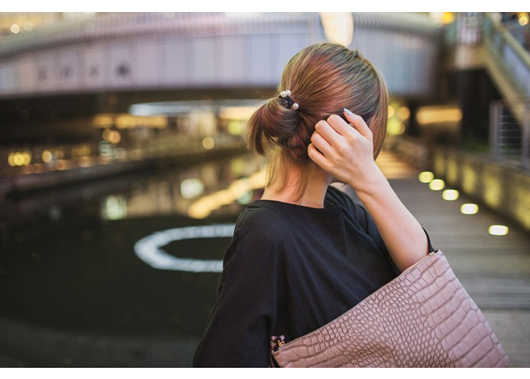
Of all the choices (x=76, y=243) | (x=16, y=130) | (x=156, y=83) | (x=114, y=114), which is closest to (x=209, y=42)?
(x=156, y=83)

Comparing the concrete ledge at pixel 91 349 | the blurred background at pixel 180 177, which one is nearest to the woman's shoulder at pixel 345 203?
the blurred background at pixel 180 177

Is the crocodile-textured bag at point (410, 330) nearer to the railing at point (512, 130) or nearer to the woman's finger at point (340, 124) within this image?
the woman's finger at point (340, 124)

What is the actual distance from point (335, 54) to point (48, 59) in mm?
11064

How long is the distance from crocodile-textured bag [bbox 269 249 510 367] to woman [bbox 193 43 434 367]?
37mm

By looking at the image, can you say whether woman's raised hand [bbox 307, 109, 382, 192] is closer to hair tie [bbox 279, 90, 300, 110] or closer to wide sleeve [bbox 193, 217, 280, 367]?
hair tie [bbox 279, 90, 300, 110]

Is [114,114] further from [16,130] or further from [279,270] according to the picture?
[279,270]

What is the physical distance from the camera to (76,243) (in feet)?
23.7

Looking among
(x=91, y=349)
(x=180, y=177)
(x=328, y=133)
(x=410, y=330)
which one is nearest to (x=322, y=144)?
(x=328, y=133)

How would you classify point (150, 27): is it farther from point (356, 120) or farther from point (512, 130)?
point (356, 120)

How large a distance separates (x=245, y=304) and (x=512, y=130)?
4.90 metres

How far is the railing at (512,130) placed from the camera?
3.97 metres

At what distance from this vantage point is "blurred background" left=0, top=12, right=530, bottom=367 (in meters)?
3.18

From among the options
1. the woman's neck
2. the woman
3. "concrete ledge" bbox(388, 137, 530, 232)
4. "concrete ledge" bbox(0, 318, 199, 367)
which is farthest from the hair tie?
"concrete ledge" bbox(0, 318, 199, 367)

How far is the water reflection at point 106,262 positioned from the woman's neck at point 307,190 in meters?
0.25
